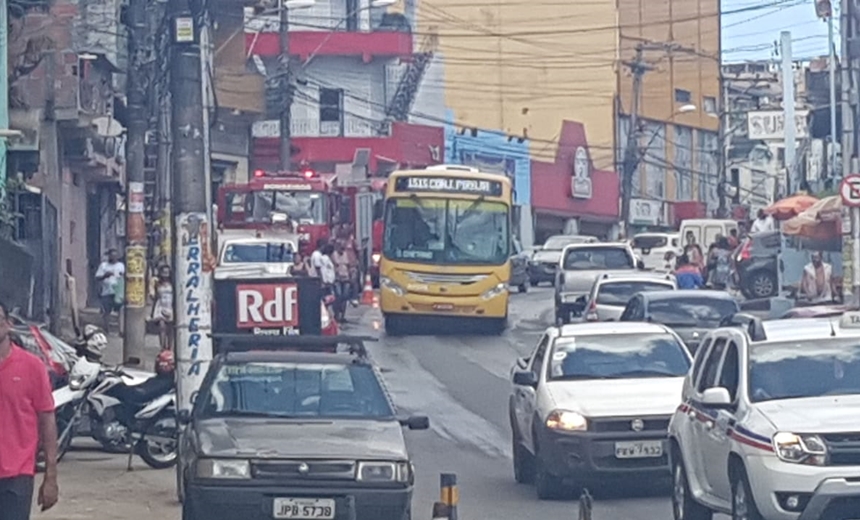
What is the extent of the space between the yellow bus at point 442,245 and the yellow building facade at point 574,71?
47.0 m

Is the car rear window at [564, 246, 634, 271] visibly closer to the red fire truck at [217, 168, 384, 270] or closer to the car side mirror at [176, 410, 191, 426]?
the red fire truck at [217, 168, 384, 270]

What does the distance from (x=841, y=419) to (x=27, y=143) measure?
66.2 ft

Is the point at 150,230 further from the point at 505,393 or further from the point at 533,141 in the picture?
the point at 533,141

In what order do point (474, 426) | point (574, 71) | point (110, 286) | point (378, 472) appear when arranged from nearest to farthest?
point (378, 472)
point (474, 426)
point (110, 286)
point (574, 71)

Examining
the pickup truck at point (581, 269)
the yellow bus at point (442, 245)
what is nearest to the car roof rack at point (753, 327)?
the yellow bus at point (442, 245)

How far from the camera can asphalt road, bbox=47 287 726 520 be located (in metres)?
15.9

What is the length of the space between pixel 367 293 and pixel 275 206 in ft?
12.5

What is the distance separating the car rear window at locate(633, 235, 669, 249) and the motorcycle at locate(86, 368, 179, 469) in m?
40.6

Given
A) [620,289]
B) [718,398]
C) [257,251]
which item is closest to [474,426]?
[620,289]

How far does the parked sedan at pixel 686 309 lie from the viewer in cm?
2695

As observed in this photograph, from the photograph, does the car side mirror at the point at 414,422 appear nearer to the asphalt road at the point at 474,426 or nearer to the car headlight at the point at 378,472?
the car headlight at the point at 378,472

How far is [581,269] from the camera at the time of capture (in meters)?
41.8

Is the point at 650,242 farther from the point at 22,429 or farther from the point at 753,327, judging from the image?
the point at 22,429

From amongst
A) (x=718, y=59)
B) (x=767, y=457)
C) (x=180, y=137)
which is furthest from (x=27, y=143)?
(x=718, y=59)
